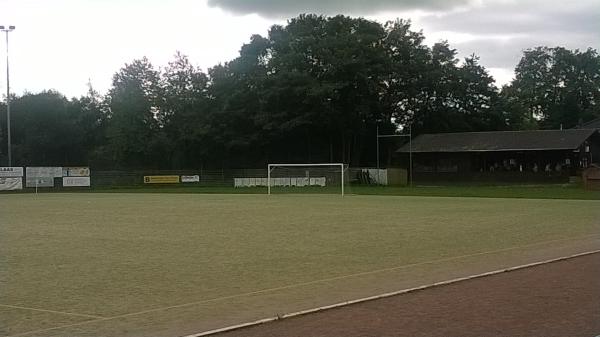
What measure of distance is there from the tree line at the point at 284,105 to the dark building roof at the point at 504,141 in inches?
265

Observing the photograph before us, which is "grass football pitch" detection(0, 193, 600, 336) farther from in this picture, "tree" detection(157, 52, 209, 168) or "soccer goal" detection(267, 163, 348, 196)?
"tree" detection(157, 52, 209, 168)

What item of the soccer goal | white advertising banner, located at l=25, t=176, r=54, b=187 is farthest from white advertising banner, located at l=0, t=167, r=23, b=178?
the soccer goal

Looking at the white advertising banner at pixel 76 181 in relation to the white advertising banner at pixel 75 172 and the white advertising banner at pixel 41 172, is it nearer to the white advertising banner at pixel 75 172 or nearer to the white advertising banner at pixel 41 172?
the white advertising banner at pixel 75 172

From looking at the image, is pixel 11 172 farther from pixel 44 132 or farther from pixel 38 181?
pixel 44 132

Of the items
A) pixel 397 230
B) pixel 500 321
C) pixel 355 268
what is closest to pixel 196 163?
pixel 397 230

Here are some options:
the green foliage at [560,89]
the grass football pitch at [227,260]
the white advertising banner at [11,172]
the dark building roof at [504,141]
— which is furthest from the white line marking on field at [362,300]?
the green foliage at [560,89]

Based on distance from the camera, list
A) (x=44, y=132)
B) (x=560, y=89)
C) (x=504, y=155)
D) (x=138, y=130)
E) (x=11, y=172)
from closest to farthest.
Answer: (x=11, y=172) → (x=504, y=155) → (x=138, y=130) → (x=44, y=132) → (x=560, y=89)

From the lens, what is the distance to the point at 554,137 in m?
64.6

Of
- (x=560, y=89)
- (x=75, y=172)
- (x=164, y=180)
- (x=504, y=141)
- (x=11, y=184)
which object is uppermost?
(x=560, y=89)

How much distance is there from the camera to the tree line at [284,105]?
7262 centimetres

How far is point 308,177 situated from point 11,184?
1058 inches

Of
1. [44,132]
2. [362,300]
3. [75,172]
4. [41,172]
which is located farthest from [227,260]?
[44,132]

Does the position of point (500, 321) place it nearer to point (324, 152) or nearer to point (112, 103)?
point (324, 152)

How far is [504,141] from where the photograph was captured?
217 ft
